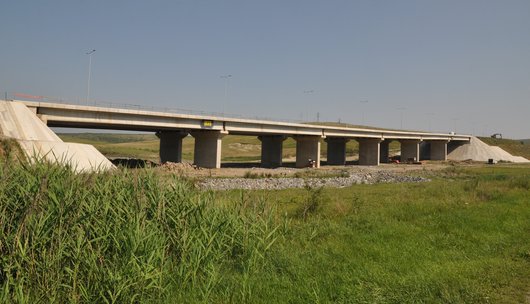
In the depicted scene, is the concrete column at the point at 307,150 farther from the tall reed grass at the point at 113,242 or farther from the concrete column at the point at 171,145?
the tall reed grass at the point at 113,242

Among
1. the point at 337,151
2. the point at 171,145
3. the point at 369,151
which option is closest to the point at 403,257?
the point at 171,145

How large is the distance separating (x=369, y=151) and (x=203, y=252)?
8374cm

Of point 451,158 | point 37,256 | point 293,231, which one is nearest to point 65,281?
point 37,256

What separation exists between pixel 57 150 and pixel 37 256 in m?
25.4

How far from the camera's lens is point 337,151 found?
88.6m

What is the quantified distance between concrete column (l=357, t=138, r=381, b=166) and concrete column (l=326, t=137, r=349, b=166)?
4560 millimetres

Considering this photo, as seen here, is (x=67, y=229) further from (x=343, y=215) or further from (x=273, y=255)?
(x=343, y=215)

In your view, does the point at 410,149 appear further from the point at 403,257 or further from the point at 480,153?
the point at 403,257

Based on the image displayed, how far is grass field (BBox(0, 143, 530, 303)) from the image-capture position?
7.02 meters

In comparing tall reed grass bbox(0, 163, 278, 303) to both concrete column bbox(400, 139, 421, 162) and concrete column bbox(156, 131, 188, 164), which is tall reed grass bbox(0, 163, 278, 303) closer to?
concrete column bbox(156, 131, 188, 164)

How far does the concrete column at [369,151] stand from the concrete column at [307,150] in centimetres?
1865

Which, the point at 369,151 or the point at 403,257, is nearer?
the point at 403,257

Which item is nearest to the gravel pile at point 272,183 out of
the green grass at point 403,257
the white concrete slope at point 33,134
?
the white concrete slope at point 33,134

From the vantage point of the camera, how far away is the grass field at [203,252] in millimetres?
7020
